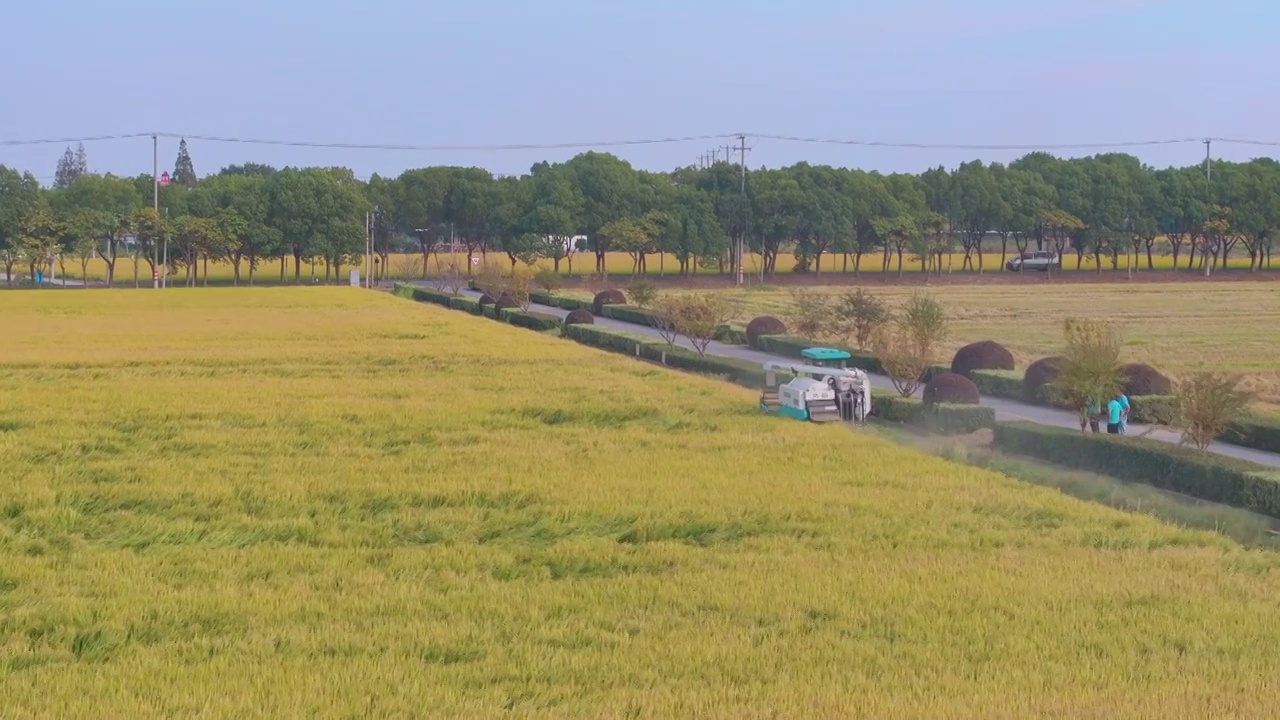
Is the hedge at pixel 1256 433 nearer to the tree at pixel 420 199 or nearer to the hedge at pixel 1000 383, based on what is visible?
the hedge at pixel 1000 383

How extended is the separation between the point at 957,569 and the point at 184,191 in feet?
289

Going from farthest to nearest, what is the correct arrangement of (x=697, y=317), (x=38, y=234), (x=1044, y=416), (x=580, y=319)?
(x=38, y=234) < (x=580, y=319) < (x=697, y=317) < (x=1044, y=416)

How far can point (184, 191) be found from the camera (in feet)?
301

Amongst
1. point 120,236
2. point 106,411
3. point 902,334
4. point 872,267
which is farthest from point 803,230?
point 106,411

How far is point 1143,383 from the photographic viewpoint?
2236cm

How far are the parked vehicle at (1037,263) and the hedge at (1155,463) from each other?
76916mm

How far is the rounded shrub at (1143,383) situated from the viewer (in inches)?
875

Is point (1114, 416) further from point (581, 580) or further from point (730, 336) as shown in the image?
point (730, 336)

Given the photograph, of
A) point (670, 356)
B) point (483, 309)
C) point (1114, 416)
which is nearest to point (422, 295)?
point (483, 309)

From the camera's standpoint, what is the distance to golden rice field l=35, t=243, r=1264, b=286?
315 feet

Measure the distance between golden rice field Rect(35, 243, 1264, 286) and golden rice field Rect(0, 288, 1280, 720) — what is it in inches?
2856

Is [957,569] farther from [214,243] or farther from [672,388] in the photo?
[214,243]

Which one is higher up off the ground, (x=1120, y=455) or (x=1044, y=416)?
(x=1120, y=455)

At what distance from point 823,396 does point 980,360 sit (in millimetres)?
7140
